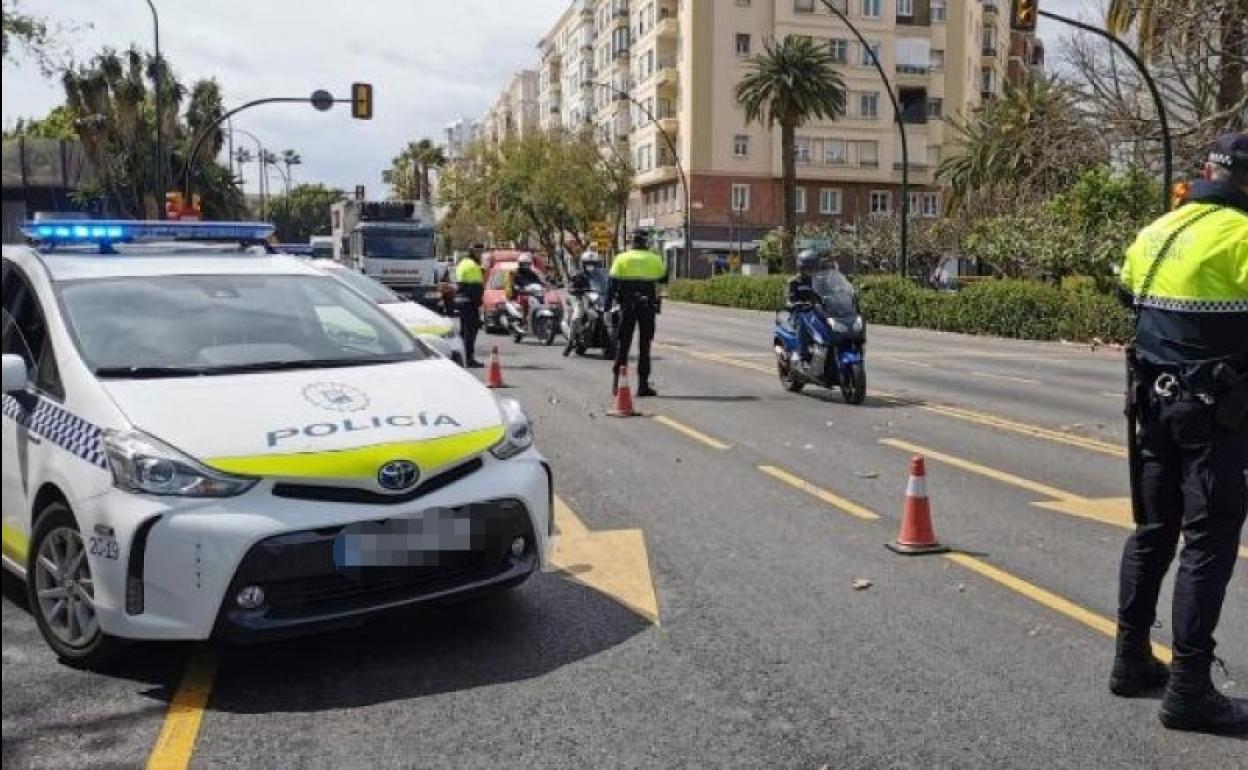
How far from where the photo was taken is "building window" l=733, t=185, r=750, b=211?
71.8 m

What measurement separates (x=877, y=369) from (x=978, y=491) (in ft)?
33.5

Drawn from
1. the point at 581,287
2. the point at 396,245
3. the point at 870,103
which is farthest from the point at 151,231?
the point at 870,103

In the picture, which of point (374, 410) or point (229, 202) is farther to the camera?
point (229, 202)

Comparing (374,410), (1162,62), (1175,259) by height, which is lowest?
(374,410)

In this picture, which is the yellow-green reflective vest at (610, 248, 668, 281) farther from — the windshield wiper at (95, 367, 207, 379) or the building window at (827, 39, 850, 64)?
the building window at (827, 39, 850, 64)

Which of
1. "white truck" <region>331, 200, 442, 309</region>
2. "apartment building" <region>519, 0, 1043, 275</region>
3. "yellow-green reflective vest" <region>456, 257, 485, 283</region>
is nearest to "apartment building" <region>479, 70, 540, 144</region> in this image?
"apartment building" <region>519, 0, 1043, 275</region>

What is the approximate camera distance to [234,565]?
4.11 meters

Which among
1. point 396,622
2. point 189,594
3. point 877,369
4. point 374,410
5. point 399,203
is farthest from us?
point 399,203

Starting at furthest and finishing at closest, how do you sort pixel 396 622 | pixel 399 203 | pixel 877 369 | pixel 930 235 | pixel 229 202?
pixel 229 202 → pixel 930 235 → pixel 399 203 → pixel 877 369 → pixel 396 622

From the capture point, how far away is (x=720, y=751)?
3814 millimetres

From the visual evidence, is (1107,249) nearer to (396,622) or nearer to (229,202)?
(396,622)

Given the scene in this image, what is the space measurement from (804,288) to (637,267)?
1.87 metres

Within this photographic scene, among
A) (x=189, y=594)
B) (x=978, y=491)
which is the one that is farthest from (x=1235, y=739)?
(x=978, y=491)

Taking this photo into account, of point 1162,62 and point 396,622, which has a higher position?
point 1162,62
